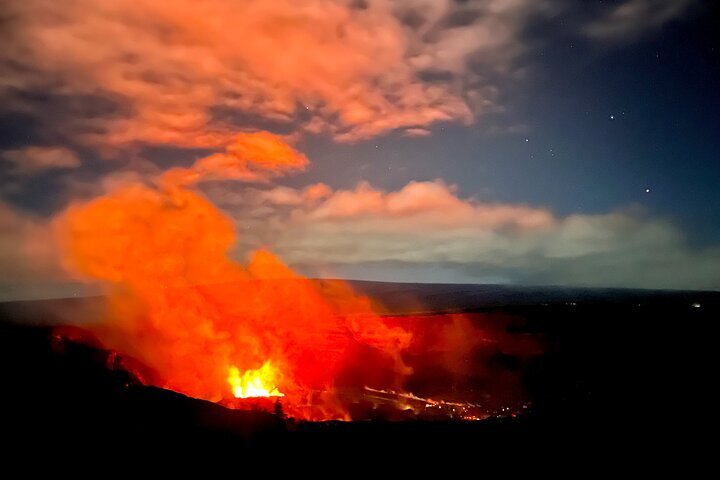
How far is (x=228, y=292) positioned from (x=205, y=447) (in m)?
15.9

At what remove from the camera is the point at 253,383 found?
921 inches

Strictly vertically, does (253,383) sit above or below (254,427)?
below

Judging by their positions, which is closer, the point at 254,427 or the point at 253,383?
the point at 254,427

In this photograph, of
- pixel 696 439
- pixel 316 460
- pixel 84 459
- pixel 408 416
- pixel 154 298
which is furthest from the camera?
pixel 154 298

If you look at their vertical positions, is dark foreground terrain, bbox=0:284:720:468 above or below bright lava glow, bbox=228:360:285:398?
above

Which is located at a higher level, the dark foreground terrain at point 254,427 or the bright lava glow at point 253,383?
the dark foreground terrain at point 254,427

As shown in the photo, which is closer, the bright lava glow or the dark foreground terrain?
the dark foreground terrain

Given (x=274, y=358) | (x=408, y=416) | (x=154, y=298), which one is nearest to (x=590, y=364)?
(x=408, y=416)

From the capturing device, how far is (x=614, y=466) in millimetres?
11938

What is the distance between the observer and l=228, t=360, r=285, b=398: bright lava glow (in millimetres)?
22889

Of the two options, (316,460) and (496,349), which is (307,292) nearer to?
(496,349)

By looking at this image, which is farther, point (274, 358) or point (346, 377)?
point (346, 377)

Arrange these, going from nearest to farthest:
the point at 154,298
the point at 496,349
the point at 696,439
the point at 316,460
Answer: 1. the point at 316,460
2. the point at 696,439
3. the point at 154,298
4. the point at 496,349

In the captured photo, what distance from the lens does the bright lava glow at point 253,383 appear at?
2289cm
